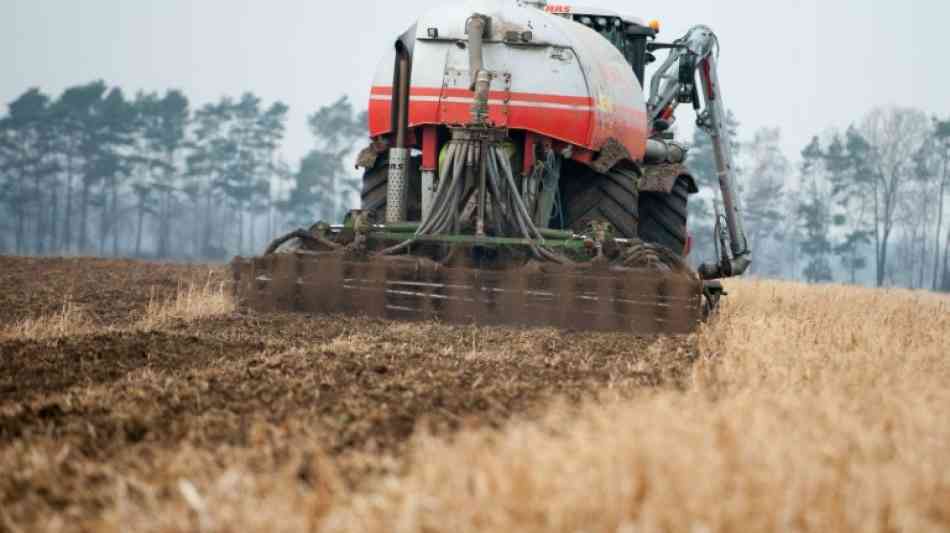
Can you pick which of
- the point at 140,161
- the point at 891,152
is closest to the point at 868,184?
the point at 891,152

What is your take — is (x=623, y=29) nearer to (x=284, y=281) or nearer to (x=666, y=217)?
(x=666, y=217)

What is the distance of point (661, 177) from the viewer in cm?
1286

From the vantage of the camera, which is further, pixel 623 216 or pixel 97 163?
pixel 97 163

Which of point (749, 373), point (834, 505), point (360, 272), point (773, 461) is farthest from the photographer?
point (360, 272)

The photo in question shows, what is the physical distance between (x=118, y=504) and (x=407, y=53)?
877 centimetres

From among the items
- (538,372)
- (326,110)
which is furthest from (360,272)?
(326,110)

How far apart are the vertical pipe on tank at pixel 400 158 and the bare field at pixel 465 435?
11.4 feet

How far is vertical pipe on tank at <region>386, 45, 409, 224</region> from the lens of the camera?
38.8 feet

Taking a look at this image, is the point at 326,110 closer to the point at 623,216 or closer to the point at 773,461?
the point at 623,216

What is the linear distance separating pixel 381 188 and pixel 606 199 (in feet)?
7.16

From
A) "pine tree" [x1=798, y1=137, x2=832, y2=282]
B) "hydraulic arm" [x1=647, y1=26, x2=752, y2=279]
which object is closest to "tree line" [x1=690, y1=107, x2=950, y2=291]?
"pine tree" [x1=798, y1=137, x2=832, y2=282]

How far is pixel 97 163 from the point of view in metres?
61.8

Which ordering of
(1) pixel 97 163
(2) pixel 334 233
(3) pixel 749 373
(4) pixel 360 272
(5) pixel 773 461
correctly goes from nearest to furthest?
1. (5) pixel 773 461
2. (3) pixel 749 373
3. (4) pixel 360 272
4. (2) pixel 334 233
5. (1) pixel 97 163

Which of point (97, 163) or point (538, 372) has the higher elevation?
point (97, 163)
